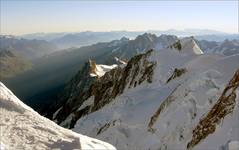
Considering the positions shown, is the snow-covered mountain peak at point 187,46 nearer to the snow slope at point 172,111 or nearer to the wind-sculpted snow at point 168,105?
the wind-sculpted snow at point 168,105

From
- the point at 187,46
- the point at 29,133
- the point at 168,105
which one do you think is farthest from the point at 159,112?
the point at 29,133

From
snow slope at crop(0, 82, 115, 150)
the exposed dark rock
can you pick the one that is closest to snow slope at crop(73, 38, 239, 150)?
the exposed dark rock

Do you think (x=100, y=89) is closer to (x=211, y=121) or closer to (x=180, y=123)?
(x=180, y=123)

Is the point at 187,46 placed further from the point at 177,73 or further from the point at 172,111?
the point at 172,111

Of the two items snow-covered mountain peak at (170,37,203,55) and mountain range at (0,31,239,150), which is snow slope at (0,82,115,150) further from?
snow-covered mountain peak at (170,37,203,55)

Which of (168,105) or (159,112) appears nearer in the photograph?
(168,105)

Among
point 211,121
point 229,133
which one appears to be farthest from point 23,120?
point 211,121
